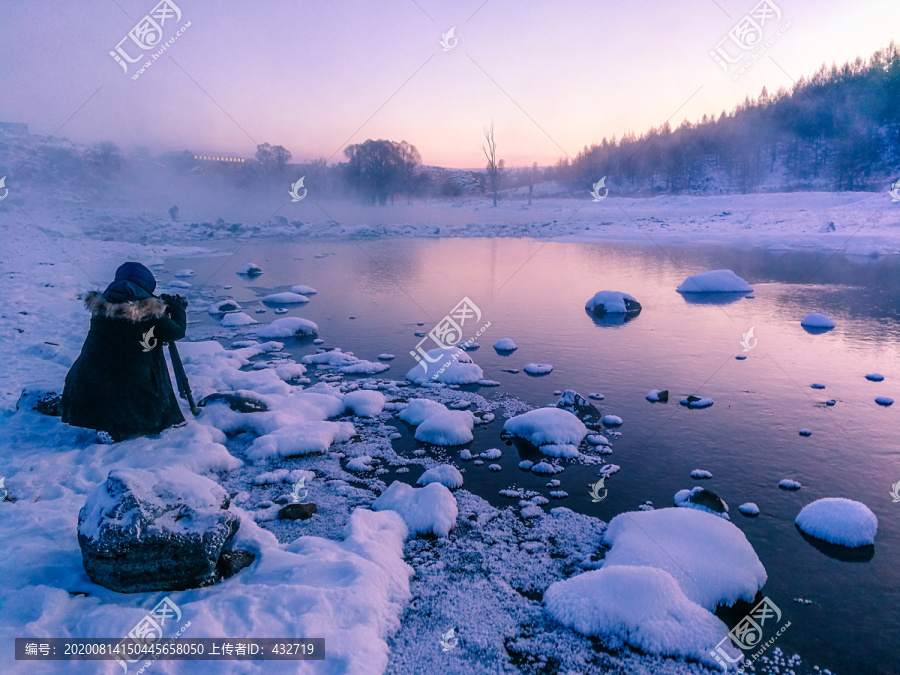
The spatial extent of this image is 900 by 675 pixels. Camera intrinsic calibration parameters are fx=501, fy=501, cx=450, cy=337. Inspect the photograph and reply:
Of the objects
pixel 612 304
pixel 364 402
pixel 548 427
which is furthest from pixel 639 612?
pixel 612 304

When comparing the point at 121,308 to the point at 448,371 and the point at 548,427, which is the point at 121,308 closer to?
the point at 548,427

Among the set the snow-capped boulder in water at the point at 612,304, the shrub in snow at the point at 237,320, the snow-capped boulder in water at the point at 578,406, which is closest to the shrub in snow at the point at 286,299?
the shrub in snow at the point at 237,320

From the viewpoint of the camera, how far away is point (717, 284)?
16797 millimetres

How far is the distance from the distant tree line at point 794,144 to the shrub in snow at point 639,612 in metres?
60.1

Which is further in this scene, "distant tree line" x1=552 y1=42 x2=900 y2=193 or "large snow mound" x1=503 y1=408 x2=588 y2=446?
"distant tree line" x1=552 y1=42 x2=900 y2=193

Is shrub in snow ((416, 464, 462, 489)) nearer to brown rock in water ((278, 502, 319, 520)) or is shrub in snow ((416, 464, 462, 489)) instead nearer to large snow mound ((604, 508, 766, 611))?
brown rock in water ((278, 502, 319, 520))

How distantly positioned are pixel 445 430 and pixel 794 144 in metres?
70.3

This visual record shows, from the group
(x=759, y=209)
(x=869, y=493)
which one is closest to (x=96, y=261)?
(x=869, y=493)

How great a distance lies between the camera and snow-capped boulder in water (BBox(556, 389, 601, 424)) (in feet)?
25.4

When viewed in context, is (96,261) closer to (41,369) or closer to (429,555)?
(41,369)

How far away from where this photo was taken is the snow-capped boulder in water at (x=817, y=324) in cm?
1234

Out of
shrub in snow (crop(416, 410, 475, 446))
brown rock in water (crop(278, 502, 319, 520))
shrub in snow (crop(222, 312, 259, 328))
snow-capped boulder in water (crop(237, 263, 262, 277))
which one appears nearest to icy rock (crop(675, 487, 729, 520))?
shrub in snow (crop(416, 410, 475, 446))

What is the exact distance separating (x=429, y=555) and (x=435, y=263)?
2102 centimetres

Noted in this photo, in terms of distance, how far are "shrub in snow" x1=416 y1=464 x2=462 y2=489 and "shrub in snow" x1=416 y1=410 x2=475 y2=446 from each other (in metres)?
0.95
